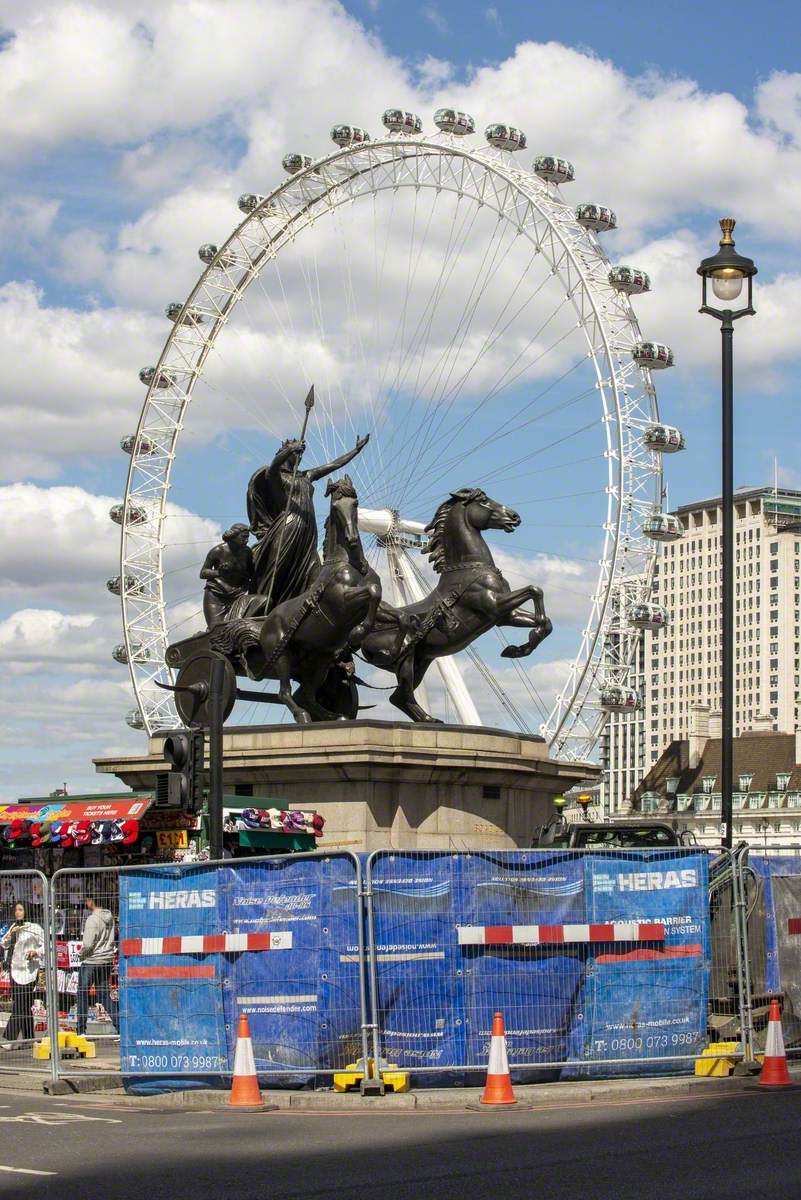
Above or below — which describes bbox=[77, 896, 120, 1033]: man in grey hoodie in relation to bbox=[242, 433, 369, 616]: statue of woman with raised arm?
below

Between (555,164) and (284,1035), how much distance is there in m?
39.3

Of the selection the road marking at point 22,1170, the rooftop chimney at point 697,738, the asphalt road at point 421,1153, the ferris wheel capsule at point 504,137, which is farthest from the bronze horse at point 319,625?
the rooftop chimney at point 697,738

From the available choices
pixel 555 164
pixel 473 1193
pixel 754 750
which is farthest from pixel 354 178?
pixel 754 750

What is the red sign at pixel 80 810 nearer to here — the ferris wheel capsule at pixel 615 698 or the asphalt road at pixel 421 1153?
the asphalt road at pixel 421 1153

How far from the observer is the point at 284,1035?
15.8m

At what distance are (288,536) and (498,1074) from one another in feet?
49.4

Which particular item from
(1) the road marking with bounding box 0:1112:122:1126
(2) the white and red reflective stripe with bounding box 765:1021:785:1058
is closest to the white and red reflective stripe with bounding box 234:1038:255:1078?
(1) the road marking with bounding box 0:1112:122:1126

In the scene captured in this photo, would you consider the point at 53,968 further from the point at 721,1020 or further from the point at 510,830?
the point at 510,830

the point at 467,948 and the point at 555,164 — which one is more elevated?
the point at 555,164

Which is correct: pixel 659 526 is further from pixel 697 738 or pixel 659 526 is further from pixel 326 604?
pixel 697 738

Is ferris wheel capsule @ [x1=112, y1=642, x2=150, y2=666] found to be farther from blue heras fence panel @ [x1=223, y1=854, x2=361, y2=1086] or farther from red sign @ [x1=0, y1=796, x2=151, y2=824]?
blue heras fence panel @ [x1=223, y1=854, x2=361, y2=1086]

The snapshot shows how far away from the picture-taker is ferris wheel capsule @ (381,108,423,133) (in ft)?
170

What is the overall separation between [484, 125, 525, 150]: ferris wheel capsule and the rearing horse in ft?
84.6

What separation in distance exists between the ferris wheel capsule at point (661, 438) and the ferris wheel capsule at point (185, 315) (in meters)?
15.3
